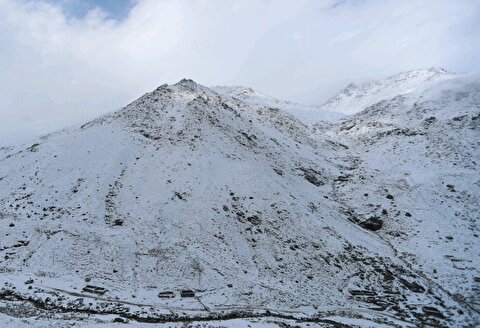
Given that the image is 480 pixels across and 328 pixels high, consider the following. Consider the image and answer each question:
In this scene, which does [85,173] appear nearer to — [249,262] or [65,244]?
[65,244]

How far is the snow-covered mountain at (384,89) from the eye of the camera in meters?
97.6

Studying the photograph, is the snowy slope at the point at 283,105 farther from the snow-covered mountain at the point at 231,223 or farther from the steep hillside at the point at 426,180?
the snow-covered mountain at the point at 231,223

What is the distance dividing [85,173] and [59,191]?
361 cm

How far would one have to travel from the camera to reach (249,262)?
102 ft

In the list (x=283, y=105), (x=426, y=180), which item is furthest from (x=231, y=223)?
(x=283, y=105)

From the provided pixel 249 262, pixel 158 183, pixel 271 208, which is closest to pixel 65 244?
pixel 158 183

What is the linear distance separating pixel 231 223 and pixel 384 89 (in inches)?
3601

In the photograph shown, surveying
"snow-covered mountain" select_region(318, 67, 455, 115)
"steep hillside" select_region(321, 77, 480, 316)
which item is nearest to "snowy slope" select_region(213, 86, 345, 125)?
"steep hillside" select_region(321, 77, 480, 316)

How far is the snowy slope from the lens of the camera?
77.8 m

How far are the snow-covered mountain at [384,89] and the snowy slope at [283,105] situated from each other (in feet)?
27.9

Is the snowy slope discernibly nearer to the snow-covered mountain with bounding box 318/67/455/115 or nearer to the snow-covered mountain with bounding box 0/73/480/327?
the snow-covered mountain with bounding box 318/67/455/115

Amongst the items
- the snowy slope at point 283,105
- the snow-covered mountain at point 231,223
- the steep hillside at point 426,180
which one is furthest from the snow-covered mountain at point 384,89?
the snow-covered mountain at point 231,223

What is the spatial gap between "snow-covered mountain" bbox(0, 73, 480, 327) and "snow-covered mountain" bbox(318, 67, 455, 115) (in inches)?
1635

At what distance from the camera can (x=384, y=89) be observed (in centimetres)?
11188
